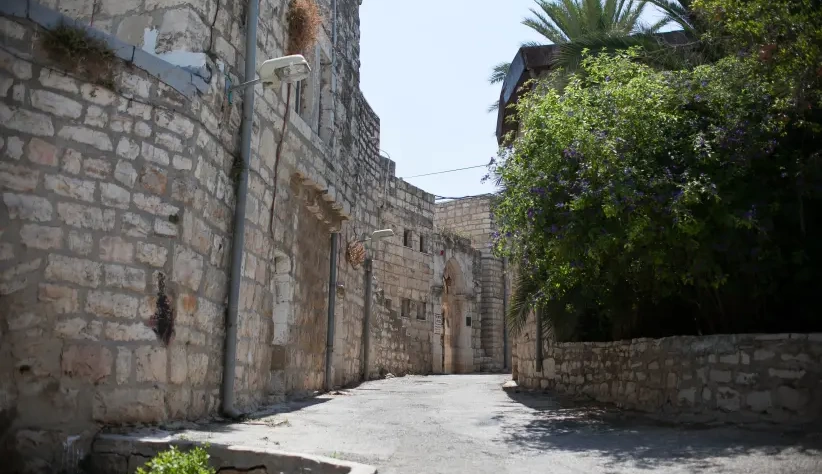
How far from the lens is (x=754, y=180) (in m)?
7.09

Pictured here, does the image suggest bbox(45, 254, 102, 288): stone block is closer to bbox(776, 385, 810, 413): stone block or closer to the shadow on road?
the shadow on road

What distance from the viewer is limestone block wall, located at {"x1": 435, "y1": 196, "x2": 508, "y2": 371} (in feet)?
85.2

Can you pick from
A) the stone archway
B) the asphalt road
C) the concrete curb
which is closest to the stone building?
the concrete curb

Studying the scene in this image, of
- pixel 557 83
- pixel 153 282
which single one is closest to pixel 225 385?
pixel 153 282

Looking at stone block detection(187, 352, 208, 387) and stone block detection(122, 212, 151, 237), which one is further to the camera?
stone block detection(187, 352, 208, 387)

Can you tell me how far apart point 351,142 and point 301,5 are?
4343 mm

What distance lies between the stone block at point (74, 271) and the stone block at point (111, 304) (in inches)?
3.6

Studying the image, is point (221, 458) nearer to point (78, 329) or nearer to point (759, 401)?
point (78, 329)

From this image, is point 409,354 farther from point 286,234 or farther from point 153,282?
point 153,282

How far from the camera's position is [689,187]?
649 centimetres

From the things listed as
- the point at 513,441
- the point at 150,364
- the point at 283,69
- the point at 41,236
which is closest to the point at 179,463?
the point at 150,364

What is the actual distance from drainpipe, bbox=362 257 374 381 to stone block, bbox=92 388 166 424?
868 centimetres

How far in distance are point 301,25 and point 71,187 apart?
14.7 ft

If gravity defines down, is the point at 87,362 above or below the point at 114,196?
below
